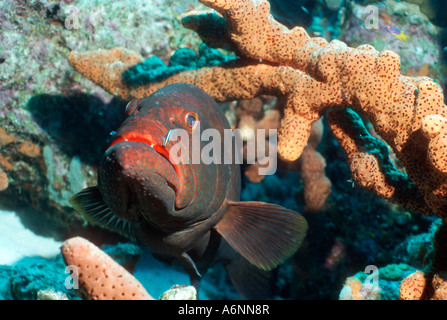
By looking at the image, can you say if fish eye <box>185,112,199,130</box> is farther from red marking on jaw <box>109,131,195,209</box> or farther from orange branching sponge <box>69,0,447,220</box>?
orange branching sponge <box>69,0,447,220</box>

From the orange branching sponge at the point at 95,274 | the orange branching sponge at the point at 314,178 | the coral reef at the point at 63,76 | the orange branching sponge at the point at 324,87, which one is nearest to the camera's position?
the orange branching sponge at the point at 95,274

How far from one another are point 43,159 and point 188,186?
332 centimetres

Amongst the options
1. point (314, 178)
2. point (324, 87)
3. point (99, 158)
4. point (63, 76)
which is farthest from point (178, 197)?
point (63, 76)

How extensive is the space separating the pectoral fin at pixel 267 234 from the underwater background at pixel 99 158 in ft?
5.12

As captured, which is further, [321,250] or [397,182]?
[321,250]

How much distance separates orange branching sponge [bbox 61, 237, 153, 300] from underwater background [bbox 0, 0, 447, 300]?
7.47ft

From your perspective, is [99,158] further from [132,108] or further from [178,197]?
[178,197]

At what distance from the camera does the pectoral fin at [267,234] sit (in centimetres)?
273

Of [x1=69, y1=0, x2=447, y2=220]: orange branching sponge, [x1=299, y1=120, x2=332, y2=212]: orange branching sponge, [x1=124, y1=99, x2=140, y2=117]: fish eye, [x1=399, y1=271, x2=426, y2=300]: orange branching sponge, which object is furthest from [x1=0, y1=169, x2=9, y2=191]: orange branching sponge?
[x1=399, y1=271, x2=426, y2=300]: orange branching sponge

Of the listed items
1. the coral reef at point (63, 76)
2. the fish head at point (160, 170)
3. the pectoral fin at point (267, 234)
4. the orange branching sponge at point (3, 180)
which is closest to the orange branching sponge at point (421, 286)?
the pectoral fin at point (267, 234)

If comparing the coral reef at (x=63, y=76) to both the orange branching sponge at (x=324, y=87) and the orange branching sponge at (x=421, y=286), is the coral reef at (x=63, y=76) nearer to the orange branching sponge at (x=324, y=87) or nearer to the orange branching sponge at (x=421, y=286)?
the orange branching sponge at (x=324, y=87)

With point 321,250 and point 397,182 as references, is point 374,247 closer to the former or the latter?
point 321,250
